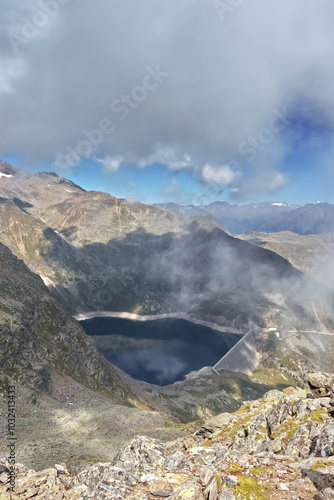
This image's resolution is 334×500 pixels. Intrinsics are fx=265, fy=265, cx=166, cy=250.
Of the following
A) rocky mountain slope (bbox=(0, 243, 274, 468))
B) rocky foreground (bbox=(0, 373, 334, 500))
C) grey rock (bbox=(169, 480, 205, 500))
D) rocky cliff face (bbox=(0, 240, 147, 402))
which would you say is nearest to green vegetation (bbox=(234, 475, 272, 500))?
rocky foreground (bbox=(0, 373, 334, 500))

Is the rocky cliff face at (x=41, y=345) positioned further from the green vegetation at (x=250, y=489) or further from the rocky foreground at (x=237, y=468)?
the green vegetation at (x=250, y=489)

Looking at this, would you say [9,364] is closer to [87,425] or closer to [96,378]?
[87,425]

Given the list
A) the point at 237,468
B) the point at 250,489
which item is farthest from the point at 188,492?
the point at 250,489

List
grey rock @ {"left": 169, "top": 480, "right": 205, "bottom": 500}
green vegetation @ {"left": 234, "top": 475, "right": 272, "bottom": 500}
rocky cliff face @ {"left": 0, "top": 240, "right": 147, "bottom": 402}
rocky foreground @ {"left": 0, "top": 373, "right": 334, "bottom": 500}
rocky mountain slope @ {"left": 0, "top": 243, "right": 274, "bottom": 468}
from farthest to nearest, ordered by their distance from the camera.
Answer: rocky cliff face @ {"left": 0, "top": 240, "right": 147, "bottom": 402} → rocky mountain slope @ {"left": 0, "top": 243, "right": 274, "bottom": 468} → grey rock @ {"left": 169, "top": 480, "right": 205, "bottom": 500} → rocky foreground @ {"left": 0, "top": 373, "right": 334, "bottom": 500} → green vegetation @ {"left": 234, "top": 475, "right": 272, "bottom": 500}

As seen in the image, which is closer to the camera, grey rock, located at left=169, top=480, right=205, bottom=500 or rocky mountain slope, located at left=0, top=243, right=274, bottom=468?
grey rock, located at left=169, top=480, right=205, bottom=500

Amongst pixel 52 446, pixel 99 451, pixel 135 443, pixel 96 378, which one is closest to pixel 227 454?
pixel 135 443

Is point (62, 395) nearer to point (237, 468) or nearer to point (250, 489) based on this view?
point (237, 468)

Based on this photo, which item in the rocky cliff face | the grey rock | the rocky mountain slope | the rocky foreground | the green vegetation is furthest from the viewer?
the rocky cliff face

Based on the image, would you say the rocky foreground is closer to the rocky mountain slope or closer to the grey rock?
the grey rock

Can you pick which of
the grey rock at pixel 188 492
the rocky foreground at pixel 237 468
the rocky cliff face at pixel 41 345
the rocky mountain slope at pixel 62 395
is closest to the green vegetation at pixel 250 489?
the rocky foreground at pixel 237 468

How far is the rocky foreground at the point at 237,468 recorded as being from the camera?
1270 cm

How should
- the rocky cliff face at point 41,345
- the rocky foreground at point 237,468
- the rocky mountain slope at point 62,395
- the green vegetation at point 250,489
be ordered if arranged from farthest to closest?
the rocky cliff face at point 41,345, the rocky mountain slope at point 62,395, the rocky foreground at point 237,468, the green vegetation at point 250,489

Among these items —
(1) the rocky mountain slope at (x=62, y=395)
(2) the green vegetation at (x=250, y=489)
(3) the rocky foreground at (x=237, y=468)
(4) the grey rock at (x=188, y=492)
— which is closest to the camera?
(2) the green vegetation at (x=250, y=489)

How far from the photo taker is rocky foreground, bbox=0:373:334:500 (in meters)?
12.7
